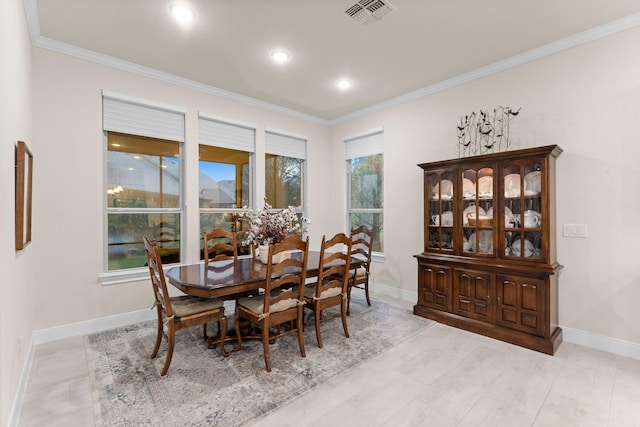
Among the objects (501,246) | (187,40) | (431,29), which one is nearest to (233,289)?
(187,40)

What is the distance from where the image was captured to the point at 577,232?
2.88 metres

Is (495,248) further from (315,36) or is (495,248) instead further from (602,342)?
(315,36)

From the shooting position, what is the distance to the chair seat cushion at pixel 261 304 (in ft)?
8.29

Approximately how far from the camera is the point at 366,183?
16.5 ft

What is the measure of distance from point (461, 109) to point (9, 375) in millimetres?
4623

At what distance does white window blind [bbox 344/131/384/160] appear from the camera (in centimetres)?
471

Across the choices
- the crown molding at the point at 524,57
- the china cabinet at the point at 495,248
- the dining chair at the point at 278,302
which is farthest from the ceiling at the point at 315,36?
the dining chair at the point at 278,302

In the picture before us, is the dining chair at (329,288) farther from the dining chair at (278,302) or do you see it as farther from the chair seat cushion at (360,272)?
the chair seat cushion at (360,272)

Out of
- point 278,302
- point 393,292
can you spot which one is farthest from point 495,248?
point 278,302

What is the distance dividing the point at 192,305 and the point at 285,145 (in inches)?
121

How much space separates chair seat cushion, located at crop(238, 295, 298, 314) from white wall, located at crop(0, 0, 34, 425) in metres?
1.47

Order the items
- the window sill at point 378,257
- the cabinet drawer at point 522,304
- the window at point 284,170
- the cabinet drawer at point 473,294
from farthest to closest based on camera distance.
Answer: the window at point 284,170 < the window sill at point 378,257 < the cabinet drawer at point 473,294 < the cabinet drawer at point 522,304

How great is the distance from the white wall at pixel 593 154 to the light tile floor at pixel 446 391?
1.67 ft

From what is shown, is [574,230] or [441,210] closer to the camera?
[574,230]
